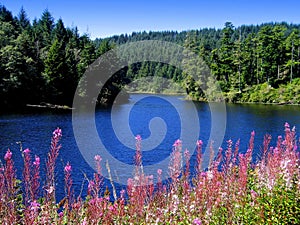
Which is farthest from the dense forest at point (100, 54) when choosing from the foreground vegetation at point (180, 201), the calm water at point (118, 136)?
the foreground vegetation at point (180, 201)

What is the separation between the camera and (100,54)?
65000 millimetres

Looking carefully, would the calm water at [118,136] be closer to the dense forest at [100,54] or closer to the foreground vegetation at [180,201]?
the foreground vegetation at [180,201]

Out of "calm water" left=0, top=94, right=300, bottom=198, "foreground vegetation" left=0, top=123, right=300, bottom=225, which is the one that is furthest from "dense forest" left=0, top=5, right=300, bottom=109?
"foreground vegetation" left=0, top=123, right=300, bottom=225

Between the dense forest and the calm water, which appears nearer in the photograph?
the calm water

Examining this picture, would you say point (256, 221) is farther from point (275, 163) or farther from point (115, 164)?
point (115, 164)

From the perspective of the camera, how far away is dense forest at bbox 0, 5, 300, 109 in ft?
155

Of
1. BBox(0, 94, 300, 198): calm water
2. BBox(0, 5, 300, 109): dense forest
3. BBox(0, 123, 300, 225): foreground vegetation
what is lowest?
BBox(0, 94, 300, 198): calm water

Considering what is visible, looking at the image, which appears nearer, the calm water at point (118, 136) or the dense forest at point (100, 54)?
the calm water at point (118, 136)

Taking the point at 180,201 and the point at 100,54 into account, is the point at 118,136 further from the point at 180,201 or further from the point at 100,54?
the point at 100,54

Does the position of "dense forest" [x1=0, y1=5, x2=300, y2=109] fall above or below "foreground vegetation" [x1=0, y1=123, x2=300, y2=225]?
above

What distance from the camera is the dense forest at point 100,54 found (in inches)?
1863

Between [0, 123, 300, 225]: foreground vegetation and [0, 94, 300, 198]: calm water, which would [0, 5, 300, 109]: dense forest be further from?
[0, 123, 300, 225]: foreground vegetation

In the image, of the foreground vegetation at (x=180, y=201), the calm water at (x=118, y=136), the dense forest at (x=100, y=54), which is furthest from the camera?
the dense forest at (x=100, y=54)

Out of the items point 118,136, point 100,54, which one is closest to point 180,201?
point 118,136
